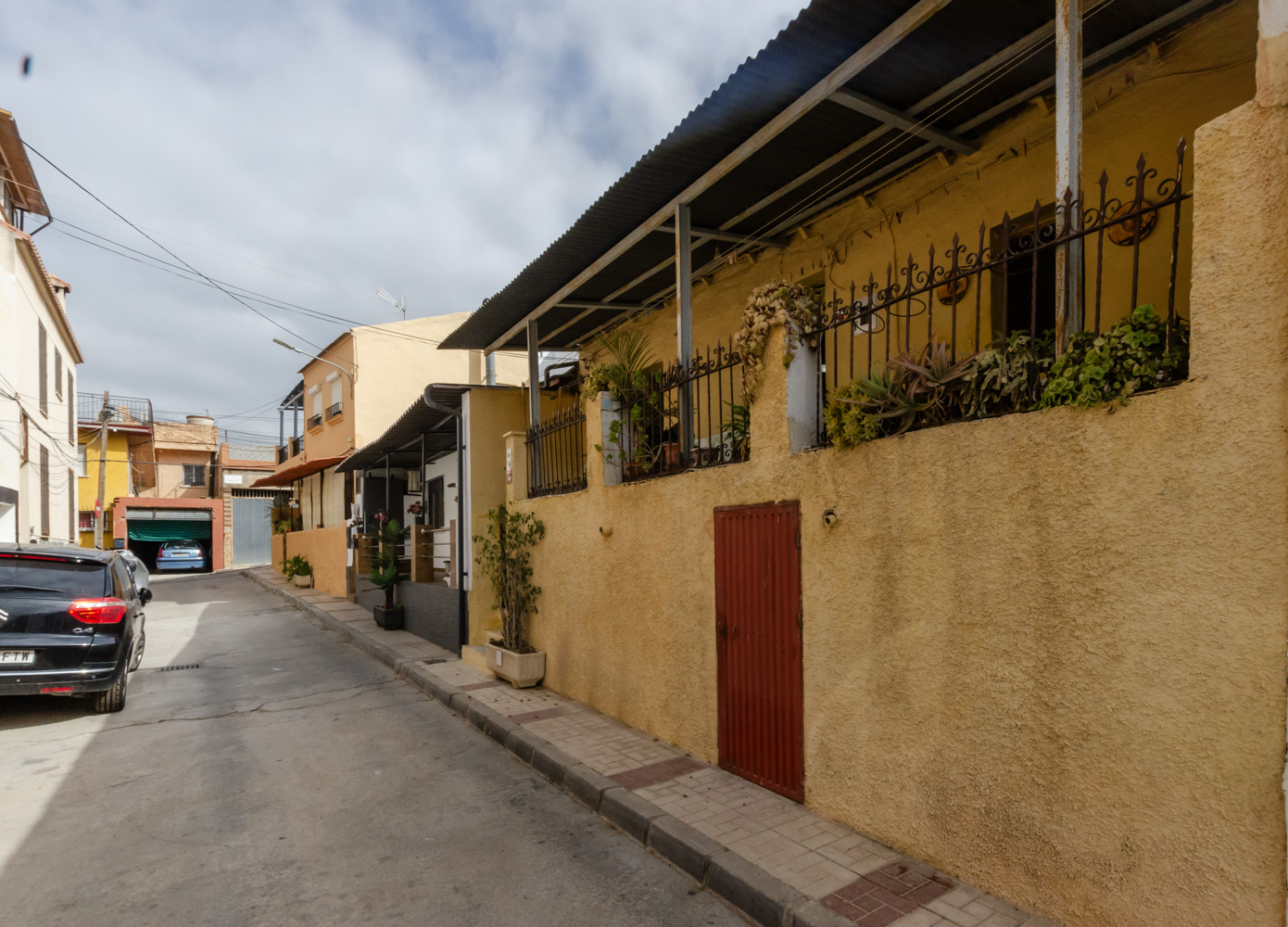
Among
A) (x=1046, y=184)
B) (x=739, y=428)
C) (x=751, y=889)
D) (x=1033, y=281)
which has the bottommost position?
(x=751, y=889)

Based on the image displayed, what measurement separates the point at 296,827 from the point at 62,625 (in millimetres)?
4212

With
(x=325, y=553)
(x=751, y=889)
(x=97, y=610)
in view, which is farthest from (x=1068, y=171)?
(x=325, y=553)

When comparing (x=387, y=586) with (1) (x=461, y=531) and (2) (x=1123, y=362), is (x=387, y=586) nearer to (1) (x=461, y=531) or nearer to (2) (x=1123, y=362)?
(1) (x=461, y=531)

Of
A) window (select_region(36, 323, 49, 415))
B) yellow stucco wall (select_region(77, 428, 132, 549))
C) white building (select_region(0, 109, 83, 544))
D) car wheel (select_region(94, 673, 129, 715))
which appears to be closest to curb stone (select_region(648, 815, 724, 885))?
car wheel (select_region(94, 673, 129, 715))

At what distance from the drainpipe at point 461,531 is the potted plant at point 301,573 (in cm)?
1390

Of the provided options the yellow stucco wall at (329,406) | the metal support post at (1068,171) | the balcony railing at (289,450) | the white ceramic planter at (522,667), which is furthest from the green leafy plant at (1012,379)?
the balcony railing at (289,450)

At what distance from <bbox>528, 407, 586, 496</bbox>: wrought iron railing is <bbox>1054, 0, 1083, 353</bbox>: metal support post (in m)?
5.00

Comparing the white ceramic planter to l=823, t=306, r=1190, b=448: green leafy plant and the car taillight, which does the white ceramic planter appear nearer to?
the car taillight

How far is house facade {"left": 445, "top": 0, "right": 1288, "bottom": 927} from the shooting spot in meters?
2.72

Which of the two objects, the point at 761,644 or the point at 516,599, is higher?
the point at 761,644

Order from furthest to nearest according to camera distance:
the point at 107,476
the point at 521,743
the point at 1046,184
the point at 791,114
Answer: the point at 107,476
the point at 521,743
the point at 1046,184
the point at 791,114

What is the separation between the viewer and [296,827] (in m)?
4.84

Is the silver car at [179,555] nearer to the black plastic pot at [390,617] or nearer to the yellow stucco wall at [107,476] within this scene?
the yellow stucco wall at [107,476]

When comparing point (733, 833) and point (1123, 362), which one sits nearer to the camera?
point (1123, 362)
